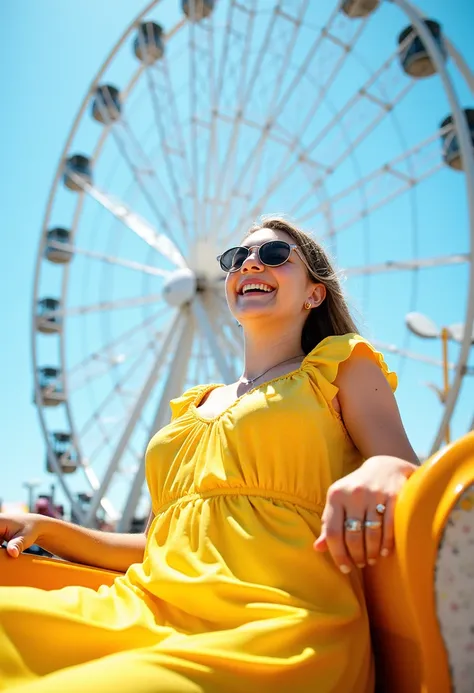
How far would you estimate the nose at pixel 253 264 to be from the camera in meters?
1.75

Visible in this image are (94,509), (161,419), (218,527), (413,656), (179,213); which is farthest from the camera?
(94,509)

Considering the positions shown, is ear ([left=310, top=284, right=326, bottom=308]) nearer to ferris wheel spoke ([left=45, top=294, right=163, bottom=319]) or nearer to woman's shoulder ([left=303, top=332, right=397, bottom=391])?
woman's shoulder ([left=303, top=332, right=397, bottom=391])

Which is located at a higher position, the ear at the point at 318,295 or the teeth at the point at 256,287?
the teeth at the point at 256,287

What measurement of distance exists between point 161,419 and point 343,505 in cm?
999

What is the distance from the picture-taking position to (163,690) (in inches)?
36.3

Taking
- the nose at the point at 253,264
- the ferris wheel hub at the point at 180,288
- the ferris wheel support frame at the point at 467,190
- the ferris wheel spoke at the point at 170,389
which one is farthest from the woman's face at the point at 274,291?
the ferris wheel hub at the point at 180,288

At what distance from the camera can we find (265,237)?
1834 millimetres

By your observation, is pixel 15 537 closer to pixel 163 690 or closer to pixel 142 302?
pixel 163 690

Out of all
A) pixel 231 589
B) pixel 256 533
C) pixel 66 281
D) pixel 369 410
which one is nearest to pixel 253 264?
pixel 369 410

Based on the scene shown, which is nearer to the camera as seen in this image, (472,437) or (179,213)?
(472,437)

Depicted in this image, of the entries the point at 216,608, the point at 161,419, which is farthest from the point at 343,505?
the point at 161,419

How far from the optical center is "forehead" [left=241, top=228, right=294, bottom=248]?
1.82 meters

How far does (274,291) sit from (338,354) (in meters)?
0.35

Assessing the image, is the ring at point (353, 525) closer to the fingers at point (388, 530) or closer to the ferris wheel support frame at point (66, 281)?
the fingers at point (388, 530)
